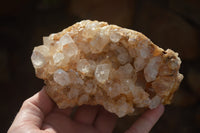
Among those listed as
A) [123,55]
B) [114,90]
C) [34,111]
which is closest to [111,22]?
[123,55]

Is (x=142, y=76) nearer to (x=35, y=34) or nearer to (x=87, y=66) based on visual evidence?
(x=87, y=66)

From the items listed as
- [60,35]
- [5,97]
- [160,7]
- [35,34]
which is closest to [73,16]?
[35,34]

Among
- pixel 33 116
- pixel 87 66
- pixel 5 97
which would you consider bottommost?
pixel 5 97

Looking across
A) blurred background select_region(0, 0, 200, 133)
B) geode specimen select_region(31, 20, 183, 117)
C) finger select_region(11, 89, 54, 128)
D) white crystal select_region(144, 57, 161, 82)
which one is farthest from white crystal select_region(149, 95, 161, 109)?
blurred background select_region(0, 0, 200, 133)

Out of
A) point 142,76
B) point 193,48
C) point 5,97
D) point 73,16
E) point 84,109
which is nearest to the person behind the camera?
point 142,76

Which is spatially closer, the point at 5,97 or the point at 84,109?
the point at 84,109

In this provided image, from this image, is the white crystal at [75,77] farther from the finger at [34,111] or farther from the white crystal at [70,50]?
the finger at [34,111]
